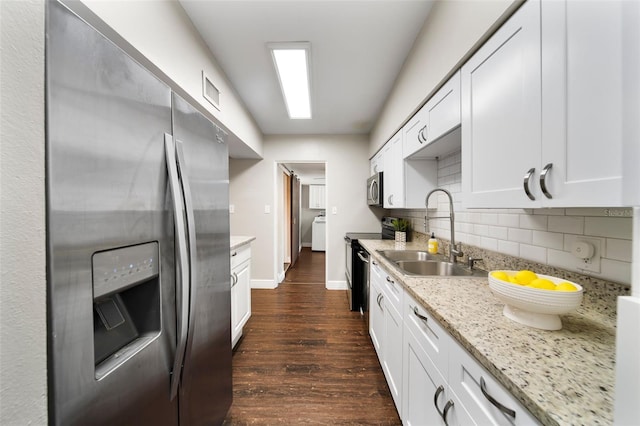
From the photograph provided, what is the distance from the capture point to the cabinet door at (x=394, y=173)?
2154mm

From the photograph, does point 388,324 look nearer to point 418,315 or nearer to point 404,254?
point 418,315

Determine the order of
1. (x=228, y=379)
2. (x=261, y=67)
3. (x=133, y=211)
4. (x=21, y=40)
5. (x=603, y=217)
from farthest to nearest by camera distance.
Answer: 1. (x=261, y=67)
2. (x=228, y=379)
3. (x=603, y=217)
4. (x=133, y=211)
5. (x=21, y=40)

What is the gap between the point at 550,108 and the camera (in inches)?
28.2

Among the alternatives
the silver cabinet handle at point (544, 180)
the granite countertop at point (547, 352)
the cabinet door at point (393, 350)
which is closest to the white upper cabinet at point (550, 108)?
the silver cabinet handle at point (544, 180)

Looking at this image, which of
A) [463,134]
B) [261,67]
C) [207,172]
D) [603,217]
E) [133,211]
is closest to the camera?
[133,211]

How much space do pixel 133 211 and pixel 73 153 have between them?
0.20 m

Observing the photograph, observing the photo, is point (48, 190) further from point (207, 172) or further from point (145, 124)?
point (207, 172)

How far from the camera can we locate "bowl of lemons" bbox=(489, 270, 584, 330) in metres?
0.67

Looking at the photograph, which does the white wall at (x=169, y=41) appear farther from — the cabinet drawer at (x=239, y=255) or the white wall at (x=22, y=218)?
the cabinet drawer at (x=239, y=255)

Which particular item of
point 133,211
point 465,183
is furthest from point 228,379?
point 465,183

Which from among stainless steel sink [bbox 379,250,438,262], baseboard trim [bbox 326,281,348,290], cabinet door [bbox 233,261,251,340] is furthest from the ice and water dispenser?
baseboard trim [bbox 326,281,348,290]

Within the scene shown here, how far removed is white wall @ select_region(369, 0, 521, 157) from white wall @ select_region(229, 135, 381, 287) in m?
1.47

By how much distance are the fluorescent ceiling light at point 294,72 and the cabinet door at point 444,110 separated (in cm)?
101

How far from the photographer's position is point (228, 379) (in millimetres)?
1265
